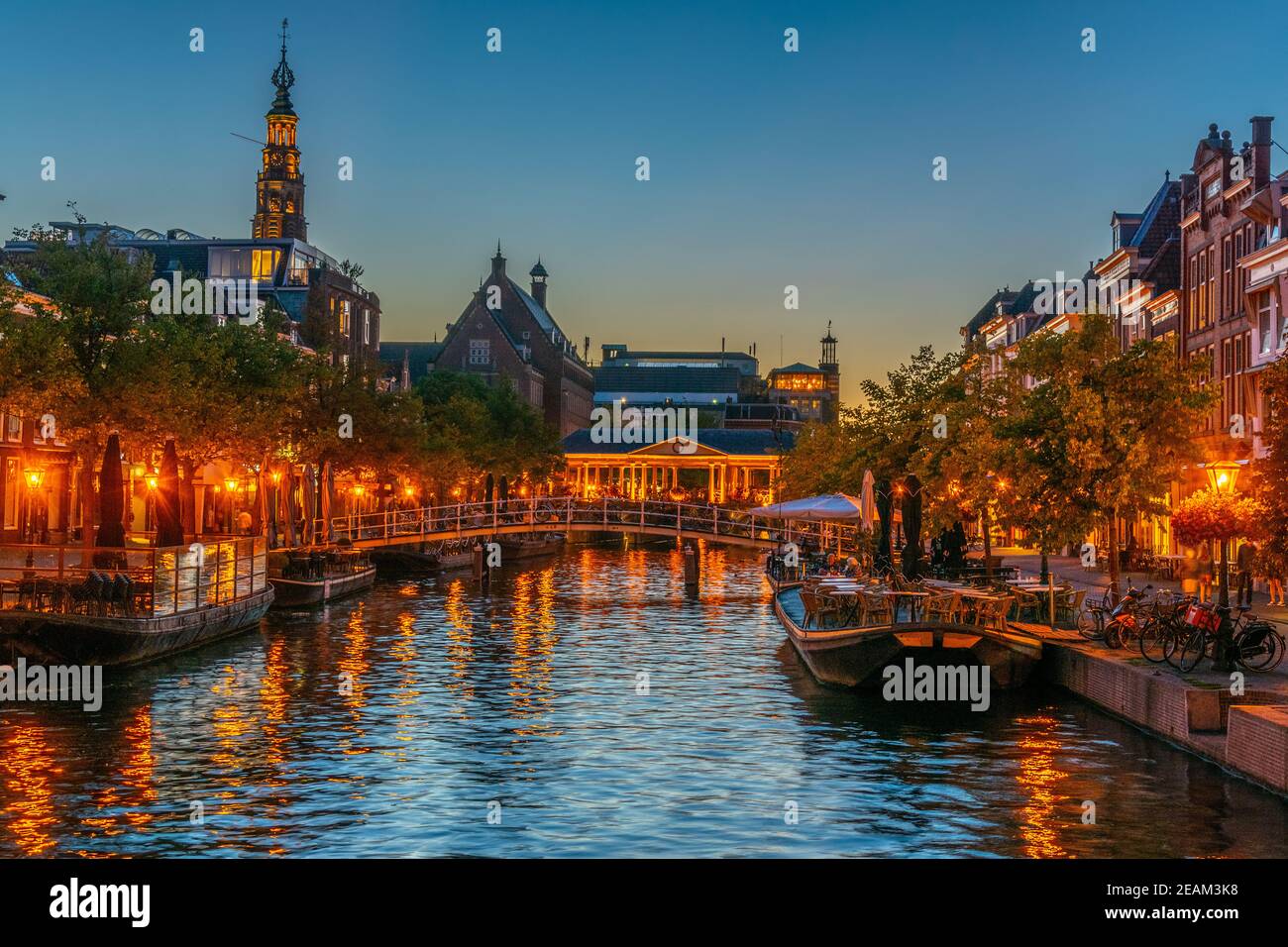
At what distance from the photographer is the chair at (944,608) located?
35312 millimetres

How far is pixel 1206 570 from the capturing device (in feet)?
179

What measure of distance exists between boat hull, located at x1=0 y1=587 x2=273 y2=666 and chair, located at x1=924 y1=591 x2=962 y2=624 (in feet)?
59.0

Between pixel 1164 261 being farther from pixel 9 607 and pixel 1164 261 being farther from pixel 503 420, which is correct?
pixel 503 420

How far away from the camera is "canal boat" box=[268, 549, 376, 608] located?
58.0 m

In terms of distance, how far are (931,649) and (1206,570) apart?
23.1m

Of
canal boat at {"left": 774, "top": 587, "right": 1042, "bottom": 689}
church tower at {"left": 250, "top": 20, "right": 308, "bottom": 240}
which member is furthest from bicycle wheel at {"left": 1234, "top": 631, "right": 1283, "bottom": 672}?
church tower at {"left": 250, "top": 20, "right": 308, "bottom": 240}

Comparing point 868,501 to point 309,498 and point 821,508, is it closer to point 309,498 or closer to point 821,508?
point 821,508

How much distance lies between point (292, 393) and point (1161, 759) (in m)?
45.3

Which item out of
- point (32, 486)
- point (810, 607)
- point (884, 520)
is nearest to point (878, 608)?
point (810, 607)

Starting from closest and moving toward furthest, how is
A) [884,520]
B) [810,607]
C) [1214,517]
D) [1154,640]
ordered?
[1154,640], [1214,517], [810,607], [884,520]

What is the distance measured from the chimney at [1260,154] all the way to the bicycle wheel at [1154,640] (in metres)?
30.8

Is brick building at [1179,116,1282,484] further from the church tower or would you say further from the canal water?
the church tower

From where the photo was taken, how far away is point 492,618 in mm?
56875
